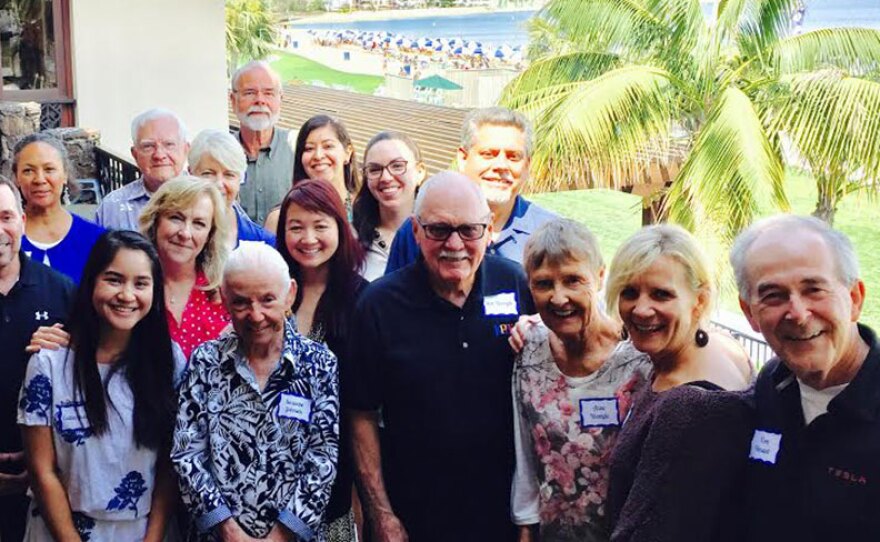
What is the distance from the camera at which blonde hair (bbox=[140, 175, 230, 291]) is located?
406 cm

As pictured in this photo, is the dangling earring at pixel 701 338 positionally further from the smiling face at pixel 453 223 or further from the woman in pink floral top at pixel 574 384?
the smiling face at pixel 453 223

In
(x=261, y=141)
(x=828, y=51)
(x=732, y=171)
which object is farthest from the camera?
(x=828, y=51)

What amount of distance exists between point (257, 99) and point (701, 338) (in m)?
3.89

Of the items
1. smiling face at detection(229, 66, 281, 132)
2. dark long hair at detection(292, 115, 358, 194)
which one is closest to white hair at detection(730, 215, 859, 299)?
dark long hair at detection(292, 115, 358, 194)

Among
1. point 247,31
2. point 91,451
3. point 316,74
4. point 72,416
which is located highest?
point 247,31

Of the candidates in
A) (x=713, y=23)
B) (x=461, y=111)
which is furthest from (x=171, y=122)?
(x=461, y=111)

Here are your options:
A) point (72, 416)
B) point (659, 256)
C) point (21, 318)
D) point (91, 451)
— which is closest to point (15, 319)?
point (21, 318)

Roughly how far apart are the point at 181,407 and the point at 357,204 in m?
1.70

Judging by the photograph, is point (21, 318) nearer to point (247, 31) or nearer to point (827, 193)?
point (827, 193)

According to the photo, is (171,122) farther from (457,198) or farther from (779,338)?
(779,338)

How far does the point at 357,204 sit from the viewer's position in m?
4.88

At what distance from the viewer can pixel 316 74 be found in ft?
252

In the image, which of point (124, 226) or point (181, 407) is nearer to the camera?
point (181, 407)

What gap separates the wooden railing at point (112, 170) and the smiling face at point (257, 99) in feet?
10.2
